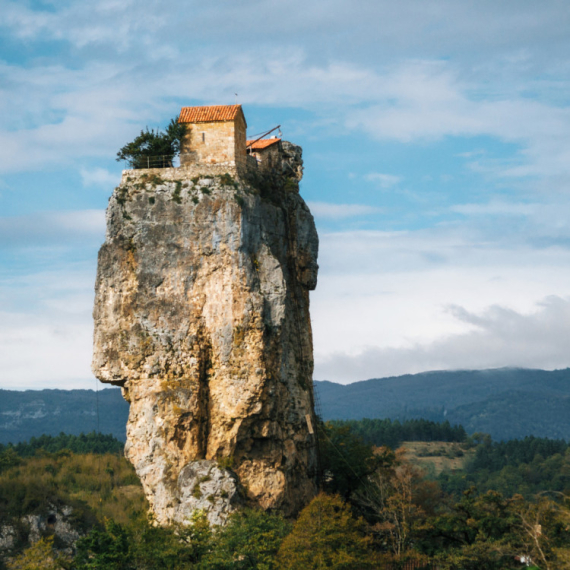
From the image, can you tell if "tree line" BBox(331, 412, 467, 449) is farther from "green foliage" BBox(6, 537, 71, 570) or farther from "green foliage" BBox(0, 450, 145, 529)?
"green foliage" BBox(6, 537, 71, 570)

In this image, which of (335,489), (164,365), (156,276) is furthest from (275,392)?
(335,489)

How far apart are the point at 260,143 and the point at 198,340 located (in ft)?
47.2

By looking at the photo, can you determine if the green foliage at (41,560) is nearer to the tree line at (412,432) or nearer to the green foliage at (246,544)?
the green foliage at (246,544)

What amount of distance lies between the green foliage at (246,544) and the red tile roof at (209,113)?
19.8 metres

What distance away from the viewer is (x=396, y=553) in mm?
42562

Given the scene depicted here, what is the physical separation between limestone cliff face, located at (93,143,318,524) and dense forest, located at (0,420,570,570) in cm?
250

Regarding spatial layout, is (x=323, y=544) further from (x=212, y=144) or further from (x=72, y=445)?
(x=72, y=445)

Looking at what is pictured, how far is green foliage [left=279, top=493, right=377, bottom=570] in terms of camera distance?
35531 millimetres

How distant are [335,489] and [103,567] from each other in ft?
62.7

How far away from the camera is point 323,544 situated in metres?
36.5

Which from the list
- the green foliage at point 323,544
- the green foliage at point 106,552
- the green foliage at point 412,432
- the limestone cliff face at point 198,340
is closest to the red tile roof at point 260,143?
the limestone cliff face at point 198,340

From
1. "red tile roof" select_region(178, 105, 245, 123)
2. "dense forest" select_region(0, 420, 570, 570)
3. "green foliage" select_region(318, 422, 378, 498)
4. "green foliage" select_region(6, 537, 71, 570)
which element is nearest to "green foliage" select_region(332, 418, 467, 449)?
"dense forest" select_region(0, 420, 570, 570)

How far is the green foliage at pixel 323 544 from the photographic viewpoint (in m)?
35.5

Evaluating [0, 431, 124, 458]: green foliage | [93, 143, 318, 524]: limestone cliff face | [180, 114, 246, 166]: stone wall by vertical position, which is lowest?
[0, 431, 124, 458]: green foliage
